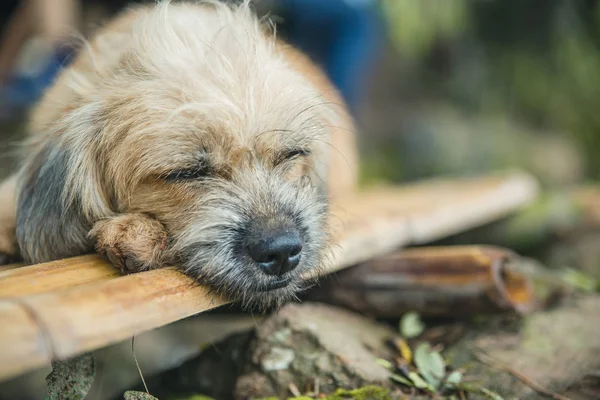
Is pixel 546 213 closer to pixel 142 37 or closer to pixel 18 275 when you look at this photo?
pixel 142 37

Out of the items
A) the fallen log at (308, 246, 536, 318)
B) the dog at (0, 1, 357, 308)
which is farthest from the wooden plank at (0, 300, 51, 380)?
the fallen log at (308, 246, 536, 318)

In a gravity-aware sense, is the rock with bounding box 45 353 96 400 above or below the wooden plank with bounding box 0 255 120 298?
below

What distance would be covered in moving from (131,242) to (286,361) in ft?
3.41

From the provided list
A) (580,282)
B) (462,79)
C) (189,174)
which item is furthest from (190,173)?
(462,79)

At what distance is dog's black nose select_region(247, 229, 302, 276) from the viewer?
255cm

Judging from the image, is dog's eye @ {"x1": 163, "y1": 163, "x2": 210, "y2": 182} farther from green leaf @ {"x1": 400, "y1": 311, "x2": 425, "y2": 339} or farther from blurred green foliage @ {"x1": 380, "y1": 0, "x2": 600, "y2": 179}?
blurred green foliage @ {"x1": 380, "y1": 0, "x2": 600, "y2": 179}

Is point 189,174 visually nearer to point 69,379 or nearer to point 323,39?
point 69,379

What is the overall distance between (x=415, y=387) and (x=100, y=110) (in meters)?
2.10

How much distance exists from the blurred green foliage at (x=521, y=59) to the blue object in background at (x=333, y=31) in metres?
1.09

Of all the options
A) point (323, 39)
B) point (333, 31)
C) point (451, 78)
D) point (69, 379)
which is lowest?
point (69, 379)

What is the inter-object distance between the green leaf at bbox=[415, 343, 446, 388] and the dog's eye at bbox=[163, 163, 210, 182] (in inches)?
59.2

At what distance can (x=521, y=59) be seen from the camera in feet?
30.1

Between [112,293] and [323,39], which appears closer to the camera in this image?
[112,293]

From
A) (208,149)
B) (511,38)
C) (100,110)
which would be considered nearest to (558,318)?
(208,149)
